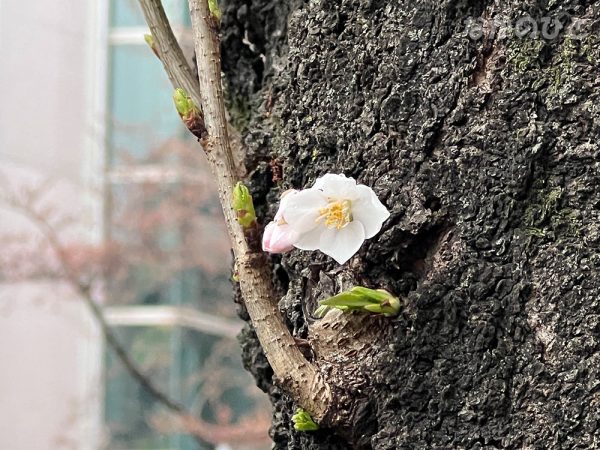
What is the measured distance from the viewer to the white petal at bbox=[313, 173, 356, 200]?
0.55 meters

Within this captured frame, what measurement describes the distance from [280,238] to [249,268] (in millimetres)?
51

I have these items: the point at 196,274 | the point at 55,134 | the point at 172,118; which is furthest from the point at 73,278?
the point at 55,134

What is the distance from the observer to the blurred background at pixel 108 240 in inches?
131

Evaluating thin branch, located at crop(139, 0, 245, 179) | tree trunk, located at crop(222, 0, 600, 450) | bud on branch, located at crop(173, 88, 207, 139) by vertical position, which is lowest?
tree trunk, located at crop(222, 0, 600, 450)

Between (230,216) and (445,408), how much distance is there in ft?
0.80

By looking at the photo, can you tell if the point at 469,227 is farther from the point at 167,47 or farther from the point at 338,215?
the point at 167,47

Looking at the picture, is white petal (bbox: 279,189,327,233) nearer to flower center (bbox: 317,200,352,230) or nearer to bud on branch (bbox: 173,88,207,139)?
flower center (bbox: 317,200,352,230)

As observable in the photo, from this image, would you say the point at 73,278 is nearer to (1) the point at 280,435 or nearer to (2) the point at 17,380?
(2) the point at 17,380

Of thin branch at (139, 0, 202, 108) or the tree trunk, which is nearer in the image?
the tree trunk

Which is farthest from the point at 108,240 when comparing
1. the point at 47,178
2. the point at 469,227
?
the point at 469,227

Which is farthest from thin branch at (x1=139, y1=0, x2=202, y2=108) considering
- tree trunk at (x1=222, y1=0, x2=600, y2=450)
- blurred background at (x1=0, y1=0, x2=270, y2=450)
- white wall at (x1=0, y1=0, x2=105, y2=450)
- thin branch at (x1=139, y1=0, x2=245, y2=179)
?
white wall at (x1=0, y1=0, x2=105, y2=450)

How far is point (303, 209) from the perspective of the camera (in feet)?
1.86

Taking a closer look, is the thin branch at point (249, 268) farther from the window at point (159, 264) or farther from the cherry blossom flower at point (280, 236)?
the window at point (159, 264)

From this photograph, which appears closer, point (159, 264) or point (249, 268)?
point (249, 268)
